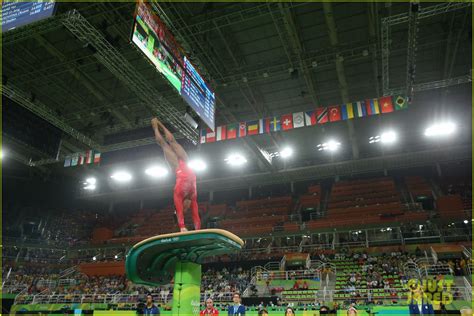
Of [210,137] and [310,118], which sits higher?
[310,118]

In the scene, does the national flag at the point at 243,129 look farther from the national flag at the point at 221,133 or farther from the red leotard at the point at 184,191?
the red leotard at the point at 184,191

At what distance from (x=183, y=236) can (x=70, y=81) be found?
589 inches

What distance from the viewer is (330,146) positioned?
827 inches

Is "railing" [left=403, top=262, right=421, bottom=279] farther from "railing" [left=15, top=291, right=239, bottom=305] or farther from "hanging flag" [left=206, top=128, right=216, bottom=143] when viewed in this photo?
"hanging flag" [left=206, top=128, right=216, bottom=143]

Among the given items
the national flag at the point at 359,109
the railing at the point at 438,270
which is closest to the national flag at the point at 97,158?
the national flag at the point at 359,109

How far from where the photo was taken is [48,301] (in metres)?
16.6

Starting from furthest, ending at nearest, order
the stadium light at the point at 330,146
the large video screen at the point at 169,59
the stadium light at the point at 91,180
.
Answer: the stadium light at the point at 91,180 → the stadium light at the point at 330,146 → the large video screen at the point at 169,59

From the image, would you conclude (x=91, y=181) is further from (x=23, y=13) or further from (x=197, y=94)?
(x=23, y=13)

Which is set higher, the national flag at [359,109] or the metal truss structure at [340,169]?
the metal truss structure at [340,169]

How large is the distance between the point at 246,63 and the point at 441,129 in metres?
11.3

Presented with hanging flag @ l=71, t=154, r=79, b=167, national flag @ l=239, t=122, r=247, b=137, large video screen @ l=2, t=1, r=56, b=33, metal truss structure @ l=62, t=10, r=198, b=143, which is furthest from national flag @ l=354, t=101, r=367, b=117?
hanging flag @ l=71, t=154, r=79, b=167

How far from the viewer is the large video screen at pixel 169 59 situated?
Result: 734cm

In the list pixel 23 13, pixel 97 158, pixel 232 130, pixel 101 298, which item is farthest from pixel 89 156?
pixel 23 13

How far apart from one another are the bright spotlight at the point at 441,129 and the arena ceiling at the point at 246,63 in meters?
0.51
